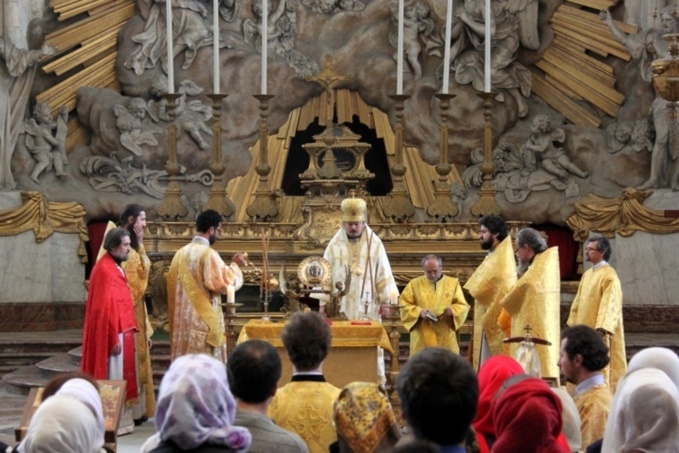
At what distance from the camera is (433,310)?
11352 mm

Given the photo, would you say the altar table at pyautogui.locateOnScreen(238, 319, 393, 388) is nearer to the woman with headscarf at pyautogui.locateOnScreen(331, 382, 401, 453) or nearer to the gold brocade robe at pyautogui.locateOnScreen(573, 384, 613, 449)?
the gold brocade robe at pyautogui.locateOnScreen(573, 384, 613, 449)

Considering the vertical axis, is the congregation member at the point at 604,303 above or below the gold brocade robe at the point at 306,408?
above

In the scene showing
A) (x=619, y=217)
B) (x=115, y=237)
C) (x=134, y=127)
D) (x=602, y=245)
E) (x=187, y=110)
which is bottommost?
(x=602, y=245)

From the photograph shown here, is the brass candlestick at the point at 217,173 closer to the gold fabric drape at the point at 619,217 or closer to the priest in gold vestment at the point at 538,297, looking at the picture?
the gold fabric drape at the point at 619,217

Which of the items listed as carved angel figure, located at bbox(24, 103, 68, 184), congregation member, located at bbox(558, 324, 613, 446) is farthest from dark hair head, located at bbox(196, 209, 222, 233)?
carved angel figure, located at bbox(24, 103, 68, 184)

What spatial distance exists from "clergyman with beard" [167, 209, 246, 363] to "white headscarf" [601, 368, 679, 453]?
216 inches

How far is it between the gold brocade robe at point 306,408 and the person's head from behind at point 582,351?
1037 mm

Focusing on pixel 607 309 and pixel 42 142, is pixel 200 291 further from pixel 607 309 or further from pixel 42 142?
pixel 42 142

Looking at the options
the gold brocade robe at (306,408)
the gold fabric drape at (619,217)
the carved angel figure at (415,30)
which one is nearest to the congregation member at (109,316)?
the gold brocade robe at (306,408)

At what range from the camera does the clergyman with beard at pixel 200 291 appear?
36.5 ft

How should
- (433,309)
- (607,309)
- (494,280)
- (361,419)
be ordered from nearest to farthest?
1. (361,419)
2. (607,309)
3. (494,280)
4. (433,309)

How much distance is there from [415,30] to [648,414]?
36.3 ft

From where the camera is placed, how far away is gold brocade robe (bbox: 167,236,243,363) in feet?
36.5

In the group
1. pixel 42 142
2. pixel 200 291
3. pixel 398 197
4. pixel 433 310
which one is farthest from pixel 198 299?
pixel 42 142
